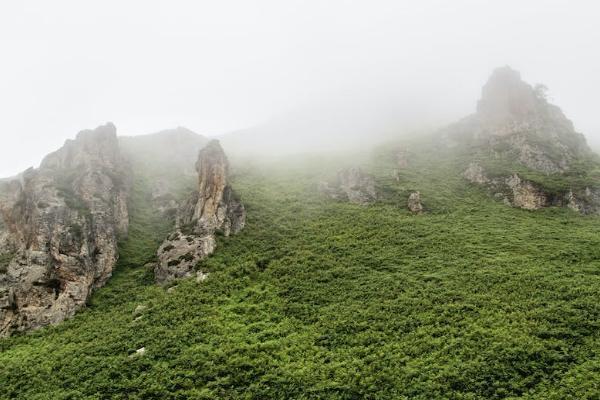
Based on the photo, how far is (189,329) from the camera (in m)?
37.8

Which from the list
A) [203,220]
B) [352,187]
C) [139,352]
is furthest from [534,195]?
[139,352]

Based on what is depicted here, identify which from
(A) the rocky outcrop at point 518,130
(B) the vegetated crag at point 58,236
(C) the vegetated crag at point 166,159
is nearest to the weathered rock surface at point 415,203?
(A) the rocky outcrop at point 518,130

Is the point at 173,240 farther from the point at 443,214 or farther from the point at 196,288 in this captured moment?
the point at 443,214

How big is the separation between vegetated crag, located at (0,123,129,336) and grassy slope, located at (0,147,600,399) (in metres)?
2.19

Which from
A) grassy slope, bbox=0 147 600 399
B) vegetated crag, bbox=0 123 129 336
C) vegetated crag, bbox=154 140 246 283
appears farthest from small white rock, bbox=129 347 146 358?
vegetated crag, bbox=154 140 246 283

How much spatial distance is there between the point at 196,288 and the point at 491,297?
97.0ft

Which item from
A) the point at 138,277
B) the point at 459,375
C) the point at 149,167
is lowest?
the point at 459,375

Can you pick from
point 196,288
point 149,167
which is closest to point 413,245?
point 196,288

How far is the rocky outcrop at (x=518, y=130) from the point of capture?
72.2 metres

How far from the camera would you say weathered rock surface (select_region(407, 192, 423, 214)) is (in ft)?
201

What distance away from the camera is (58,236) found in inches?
1853

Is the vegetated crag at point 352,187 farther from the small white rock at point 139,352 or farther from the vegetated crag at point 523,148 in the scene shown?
the small white rock at point 139,352

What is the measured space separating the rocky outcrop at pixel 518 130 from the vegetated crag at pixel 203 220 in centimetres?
4942

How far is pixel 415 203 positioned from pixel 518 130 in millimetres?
33738
